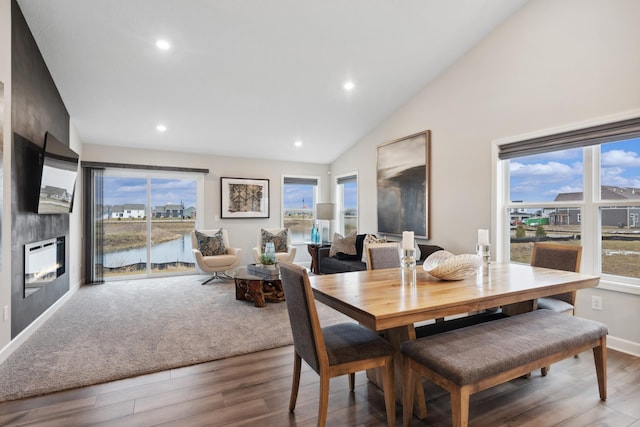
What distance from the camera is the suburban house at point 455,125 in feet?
9.01

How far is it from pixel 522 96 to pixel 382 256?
2.32m

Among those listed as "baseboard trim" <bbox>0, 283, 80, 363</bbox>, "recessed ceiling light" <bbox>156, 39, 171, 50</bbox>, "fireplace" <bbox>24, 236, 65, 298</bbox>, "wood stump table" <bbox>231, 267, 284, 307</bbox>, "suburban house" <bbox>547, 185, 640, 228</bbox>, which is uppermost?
"recessed ceiling light" <bbox>156, 39, 171, 50</bbox>

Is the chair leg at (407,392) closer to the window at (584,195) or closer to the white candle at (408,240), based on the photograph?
the white candle at (408,240)

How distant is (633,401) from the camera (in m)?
2.07

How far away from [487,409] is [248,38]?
3781 millimetres

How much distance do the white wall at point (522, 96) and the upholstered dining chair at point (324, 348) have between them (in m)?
2.47

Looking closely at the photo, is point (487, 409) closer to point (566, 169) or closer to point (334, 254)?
point (566, 169)

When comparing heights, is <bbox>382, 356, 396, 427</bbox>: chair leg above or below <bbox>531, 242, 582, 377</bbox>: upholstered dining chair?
below

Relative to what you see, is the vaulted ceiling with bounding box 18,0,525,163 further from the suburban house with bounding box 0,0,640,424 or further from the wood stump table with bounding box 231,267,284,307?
the wood stump table with bounding box 231,267,284,307

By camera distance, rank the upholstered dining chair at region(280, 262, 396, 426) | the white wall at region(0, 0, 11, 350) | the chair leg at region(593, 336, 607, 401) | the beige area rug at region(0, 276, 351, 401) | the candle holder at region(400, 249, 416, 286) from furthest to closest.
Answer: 1. the white wall at region(0, 0, 11, 350)
2. the beige area rug at region(0, 276, 351, 401)
3. the candle holder at region(400, 249, 416, 286)
4. the chair leg at region(593, 336, 607, 401)
5. the upholstered dining chair at region(280, 262, 396, 426)

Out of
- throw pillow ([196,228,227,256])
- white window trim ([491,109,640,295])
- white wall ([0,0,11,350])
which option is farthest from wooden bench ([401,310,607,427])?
throw pillow ([196,228,227,256])

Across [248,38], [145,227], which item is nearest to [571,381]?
[248,38]

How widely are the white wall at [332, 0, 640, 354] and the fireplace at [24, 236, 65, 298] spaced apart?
4586 millimetres

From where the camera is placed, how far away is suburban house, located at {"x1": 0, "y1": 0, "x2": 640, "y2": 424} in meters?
2.75
